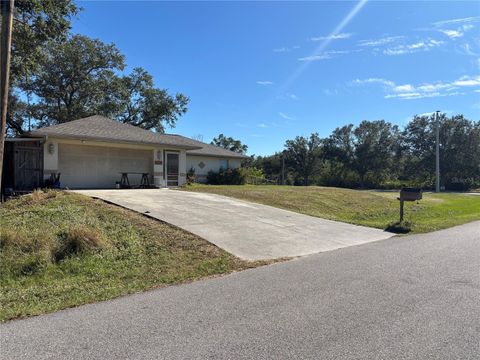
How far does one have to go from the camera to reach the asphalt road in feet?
13.2

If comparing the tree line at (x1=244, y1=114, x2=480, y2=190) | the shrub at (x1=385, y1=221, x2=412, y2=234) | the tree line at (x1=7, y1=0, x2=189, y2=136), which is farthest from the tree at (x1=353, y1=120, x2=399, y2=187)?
the shrub at (x1=385, y1=221, x2=412, y2=234)

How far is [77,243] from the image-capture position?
820 centimetres

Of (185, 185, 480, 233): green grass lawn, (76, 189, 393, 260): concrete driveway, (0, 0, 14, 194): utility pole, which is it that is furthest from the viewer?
(185, 185, 480, 233): green grass lawn

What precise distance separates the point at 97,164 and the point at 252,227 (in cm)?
1206

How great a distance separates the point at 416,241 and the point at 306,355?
8.89 metres

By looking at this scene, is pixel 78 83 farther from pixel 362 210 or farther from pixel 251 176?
Answer: pixel 362 210

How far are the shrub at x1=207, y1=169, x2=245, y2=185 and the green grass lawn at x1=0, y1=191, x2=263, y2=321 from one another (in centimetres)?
1972

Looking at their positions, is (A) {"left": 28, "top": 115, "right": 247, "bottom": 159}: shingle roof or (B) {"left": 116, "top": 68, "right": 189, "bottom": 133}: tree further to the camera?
(B) {"left": 116, "top": 68, "right": 189, "bottom": 133}: tree

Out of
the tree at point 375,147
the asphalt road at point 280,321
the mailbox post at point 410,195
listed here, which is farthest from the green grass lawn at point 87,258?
the tree at point 375,147

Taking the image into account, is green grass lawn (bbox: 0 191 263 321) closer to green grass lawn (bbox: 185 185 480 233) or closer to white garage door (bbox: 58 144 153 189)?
green grass lawn (bbox: 185 185 480 233)

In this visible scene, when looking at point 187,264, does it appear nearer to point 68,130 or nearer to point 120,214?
point 120,214

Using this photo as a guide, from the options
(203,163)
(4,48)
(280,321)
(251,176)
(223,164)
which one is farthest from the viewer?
(251,176)

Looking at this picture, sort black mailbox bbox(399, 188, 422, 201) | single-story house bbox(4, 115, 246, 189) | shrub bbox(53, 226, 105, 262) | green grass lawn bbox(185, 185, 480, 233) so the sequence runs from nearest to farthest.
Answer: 1. shrub bbox(53, 226, 105, 262)
2. black mailbox bbox(399, 188, 422, 201)
3. green grass lawn bbox(185, 185, 480, 233)
4. single-story house bbox(4, 115, 246, 189)

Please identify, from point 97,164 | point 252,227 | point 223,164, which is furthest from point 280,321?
point 223,164
